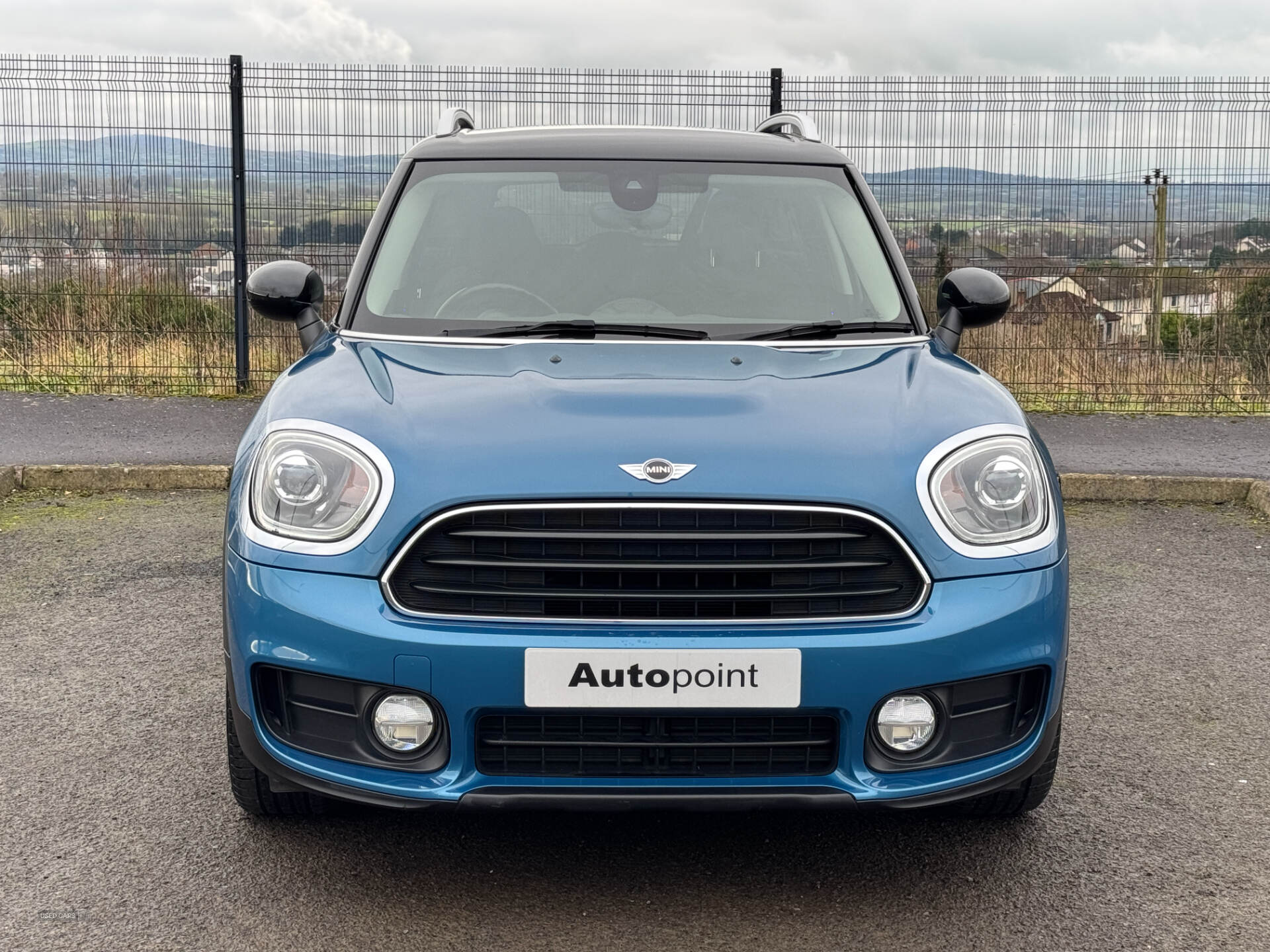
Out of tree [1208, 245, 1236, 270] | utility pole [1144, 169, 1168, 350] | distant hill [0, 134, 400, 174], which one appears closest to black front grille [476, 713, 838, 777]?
distant hill [0, 134, 400, 174]

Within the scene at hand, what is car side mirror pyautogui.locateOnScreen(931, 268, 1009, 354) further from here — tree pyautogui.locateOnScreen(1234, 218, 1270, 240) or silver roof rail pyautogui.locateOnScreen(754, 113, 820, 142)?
tree pyautogui.locateOnScreen(1234, 218, 1270, 240)

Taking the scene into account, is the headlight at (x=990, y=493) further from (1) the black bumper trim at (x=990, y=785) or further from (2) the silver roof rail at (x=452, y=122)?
(2) the silver roof rail at (x=452, y=122)

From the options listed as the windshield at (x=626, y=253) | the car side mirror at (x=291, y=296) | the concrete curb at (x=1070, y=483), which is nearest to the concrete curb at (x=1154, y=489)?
the concrete curb at (x=1070, y=483)

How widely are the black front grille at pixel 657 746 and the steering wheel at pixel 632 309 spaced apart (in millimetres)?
1451

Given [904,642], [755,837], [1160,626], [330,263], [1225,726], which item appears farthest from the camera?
[330,263]

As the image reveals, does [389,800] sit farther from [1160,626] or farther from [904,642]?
[1160,626]

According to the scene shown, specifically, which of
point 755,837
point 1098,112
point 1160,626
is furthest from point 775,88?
point 755,837

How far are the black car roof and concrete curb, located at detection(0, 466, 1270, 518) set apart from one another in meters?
3.91

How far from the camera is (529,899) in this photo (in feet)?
9.92

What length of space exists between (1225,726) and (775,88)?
757 centimetres

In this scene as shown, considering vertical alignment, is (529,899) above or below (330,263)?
below

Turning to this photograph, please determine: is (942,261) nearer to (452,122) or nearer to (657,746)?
(452,122)

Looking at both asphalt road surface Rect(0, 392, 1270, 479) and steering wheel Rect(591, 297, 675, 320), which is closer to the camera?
steering wheel Rect(591, 297, 675, 320)

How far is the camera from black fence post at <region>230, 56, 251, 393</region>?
1064cm
